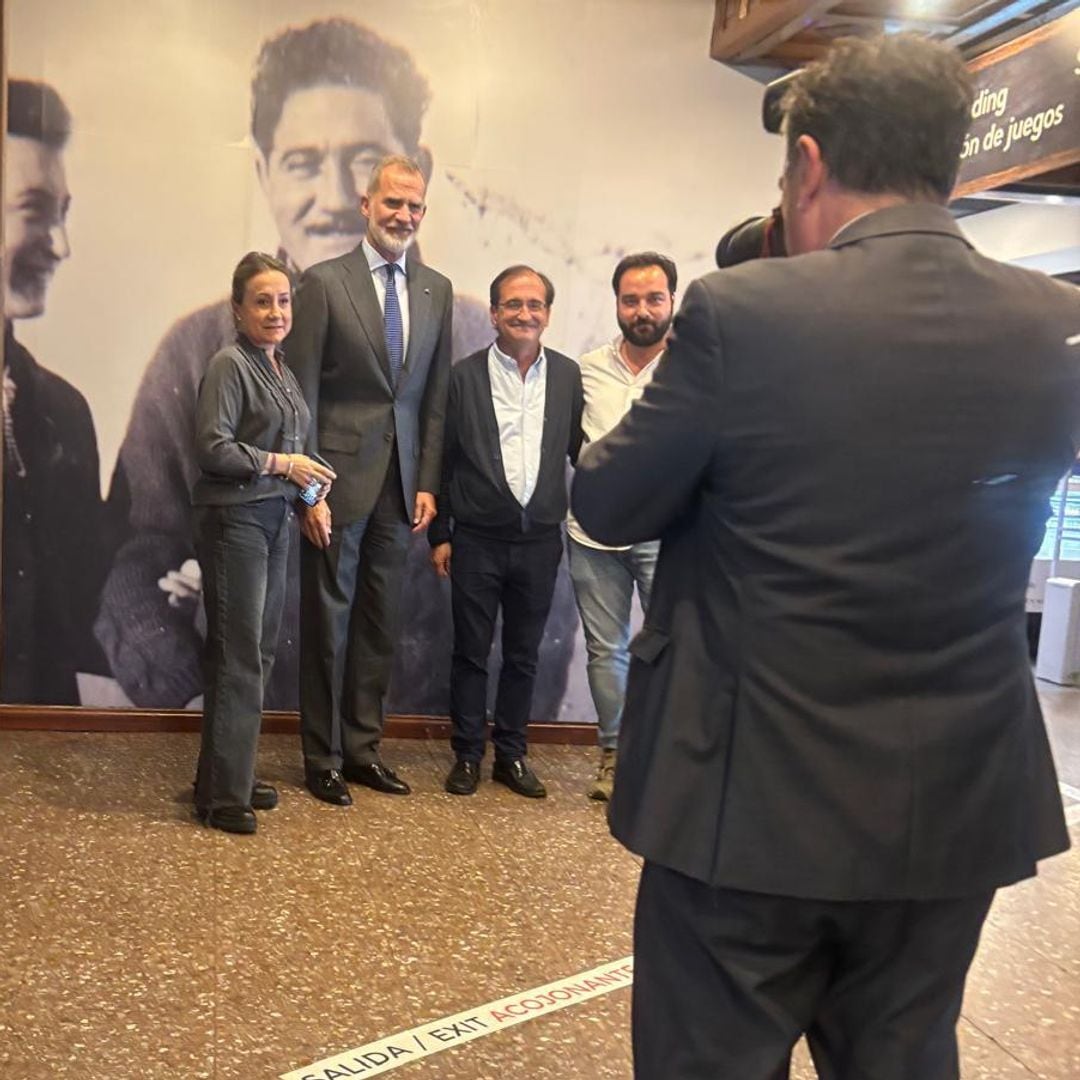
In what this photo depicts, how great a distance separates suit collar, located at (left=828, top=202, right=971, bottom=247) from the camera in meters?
1.10

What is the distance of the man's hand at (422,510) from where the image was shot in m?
3.42

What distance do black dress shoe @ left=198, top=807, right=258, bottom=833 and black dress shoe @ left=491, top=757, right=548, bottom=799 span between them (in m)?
0.79

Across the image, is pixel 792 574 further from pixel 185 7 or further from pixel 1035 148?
pixel 185 7

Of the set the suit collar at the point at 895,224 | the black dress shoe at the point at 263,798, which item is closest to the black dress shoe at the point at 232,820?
the black dress shoe at the point at 263,798

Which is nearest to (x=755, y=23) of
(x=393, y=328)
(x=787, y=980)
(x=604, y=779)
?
(x=393, y=328)

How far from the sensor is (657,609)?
1218 mm

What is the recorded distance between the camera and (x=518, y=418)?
3496 millimetres

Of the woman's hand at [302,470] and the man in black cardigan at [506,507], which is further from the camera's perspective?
the man in black cardigan at [506,507]

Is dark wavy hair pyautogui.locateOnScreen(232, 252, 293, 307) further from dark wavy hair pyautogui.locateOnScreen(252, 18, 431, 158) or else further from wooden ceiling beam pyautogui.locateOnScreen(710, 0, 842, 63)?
A: wooden ceiling beam pyautogui.locateOnScreen(710, 0, 842, 63)

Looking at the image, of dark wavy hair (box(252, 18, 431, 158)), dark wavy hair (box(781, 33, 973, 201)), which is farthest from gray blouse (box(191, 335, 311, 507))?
dark wavy hair (box(781, 33, 973, 201))

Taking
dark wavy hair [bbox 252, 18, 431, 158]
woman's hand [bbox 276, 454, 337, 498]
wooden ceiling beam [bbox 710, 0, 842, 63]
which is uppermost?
wooden ceiling beam [bbox 710, 0, 842, 63]

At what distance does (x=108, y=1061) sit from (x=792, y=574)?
4.81ft

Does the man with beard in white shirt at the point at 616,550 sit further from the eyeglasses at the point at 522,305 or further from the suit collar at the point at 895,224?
the suit collar at the point at 895,224

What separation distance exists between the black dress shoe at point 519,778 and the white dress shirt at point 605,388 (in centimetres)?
66
